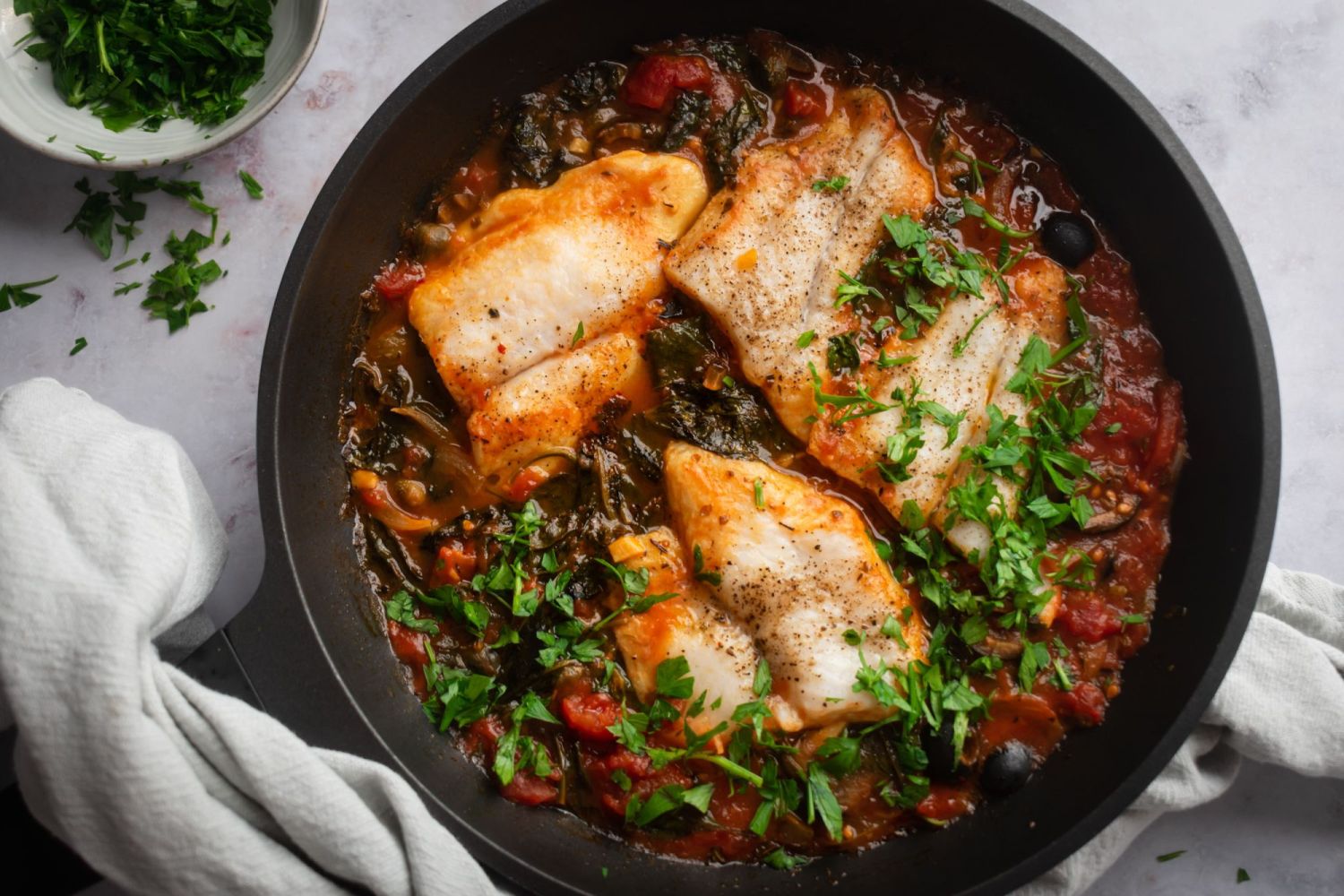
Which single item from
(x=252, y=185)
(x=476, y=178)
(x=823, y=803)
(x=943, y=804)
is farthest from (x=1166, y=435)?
(x=252, y=185)

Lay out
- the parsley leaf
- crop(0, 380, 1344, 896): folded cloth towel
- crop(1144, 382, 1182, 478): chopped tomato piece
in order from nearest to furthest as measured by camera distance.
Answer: crop(0, 380, 1344, 896): folded cloth towel → the parsley leaf → crop(1144, 382, 1182, 478): chopped tomato piece

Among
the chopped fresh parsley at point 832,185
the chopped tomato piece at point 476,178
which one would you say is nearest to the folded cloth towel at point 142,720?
the chopped tomato piece at point 476,178

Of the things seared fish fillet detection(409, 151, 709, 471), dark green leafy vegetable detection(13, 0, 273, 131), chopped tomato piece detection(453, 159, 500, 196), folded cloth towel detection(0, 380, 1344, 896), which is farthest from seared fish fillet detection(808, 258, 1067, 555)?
dark green leafy vegetable detection(13, 0, 273, 131)

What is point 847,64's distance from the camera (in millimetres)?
4320

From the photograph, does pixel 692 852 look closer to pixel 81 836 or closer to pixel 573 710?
pixel 573 710

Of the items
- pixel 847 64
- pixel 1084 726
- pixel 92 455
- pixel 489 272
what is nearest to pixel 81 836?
pixel 92 455

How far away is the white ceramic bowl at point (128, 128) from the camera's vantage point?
157 inches

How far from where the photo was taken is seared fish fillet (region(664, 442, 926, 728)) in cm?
389

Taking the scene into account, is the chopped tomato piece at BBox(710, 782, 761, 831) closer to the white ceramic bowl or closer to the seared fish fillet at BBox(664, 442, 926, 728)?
the seared fish fillet at BBox(664, 442, 926, 728)

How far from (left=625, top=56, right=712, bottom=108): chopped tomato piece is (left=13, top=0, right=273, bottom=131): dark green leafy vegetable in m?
1.45

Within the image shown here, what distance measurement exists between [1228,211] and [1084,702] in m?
2.07

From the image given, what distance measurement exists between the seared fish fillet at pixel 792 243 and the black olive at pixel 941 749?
1193 mm

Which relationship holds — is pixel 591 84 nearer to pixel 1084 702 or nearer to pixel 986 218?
pixel 986 218

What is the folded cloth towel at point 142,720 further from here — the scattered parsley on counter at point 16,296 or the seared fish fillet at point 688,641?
the seared fish fillet at point 688,641
